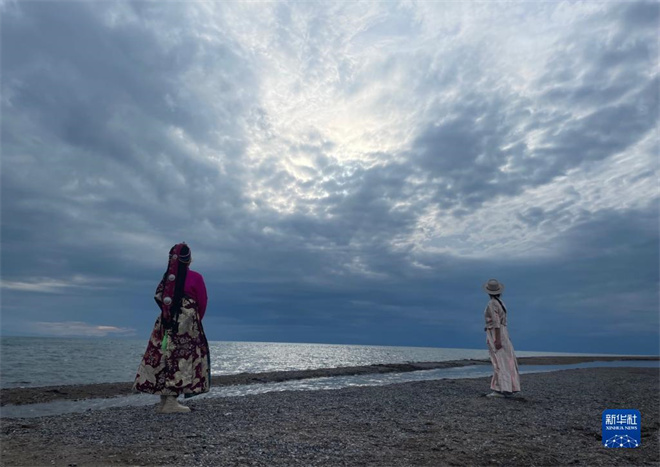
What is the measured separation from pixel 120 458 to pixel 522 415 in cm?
813

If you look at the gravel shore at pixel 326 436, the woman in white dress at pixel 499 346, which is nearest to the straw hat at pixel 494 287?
the woman in white dress at pixel 499 346

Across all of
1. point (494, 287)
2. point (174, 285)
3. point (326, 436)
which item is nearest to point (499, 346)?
point (494, 287)

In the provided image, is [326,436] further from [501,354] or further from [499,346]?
[499,346]

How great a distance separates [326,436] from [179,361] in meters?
3.77

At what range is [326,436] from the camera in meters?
Result: 6.73

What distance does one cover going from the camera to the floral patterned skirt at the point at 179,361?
864 centimetres

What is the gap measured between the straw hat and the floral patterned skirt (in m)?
8.27

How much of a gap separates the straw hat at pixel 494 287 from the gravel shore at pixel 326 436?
319cm

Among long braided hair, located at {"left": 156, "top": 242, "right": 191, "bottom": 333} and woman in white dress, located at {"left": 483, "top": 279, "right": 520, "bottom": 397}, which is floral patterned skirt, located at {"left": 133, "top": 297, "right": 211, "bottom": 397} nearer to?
long braided hair, located at {"left": 156, "top": 242, "right": 191, "bottom": 333}

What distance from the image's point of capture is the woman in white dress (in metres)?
11.9

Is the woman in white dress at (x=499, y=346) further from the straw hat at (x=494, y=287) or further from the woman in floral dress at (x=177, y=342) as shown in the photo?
the woman in floral dress at (x=177, y=342)

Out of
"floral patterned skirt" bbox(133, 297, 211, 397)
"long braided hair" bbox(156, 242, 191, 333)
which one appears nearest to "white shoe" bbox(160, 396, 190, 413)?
"floral patterned skirt" bbox(133, 297, 211, 397)

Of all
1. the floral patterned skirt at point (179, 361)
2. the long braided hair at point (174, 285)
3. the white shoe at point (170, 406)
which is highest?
the long braided hair at point (174, 285)

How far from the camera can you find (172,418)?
822cm
